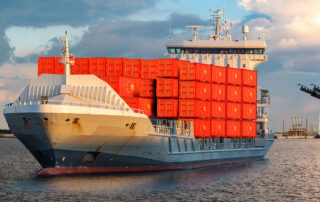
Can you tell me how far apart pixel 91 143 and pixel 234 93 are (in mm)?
20289

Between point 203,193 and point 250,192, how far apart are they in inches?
154

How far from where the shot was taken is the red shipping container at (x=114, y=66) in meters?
42.9

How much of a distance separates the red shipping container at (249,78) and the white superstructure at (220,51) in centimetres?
599

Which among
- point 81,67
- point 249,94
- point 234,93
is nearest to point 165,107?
point 81,67

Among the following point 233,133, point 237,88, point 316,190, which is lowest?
point 316,190

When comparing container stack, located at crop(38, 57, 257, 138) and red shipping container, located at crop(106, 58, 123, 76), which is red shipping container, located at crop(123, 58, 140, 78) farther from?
Result: red shipping container, located at crop(106, 58, 123, 76)

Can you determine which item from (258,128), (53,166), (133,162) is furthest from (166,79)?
(258,128)

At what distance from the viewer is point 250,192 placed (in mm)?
34250

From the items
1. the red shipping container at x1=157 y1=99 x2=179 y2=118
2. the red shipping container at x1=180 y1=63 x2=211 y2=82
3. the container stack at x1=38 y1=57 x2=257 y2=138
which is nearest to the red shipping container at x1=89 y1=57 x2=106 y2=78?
the container stack at x1=38 y1=57 x2=257 y2=138

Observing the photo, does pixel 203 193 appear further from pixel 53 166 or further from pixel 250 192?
pixel 53 166

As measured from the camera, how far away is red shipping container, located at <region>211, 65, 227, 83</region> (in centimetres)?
4828

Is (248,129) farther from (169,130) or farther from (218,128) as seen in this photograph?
(169,130)

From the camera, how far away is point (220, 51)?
59562 millimetres

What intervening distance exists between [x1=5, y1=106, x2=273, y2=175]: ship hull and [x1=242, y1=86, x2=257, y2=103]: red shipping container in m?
11.9
